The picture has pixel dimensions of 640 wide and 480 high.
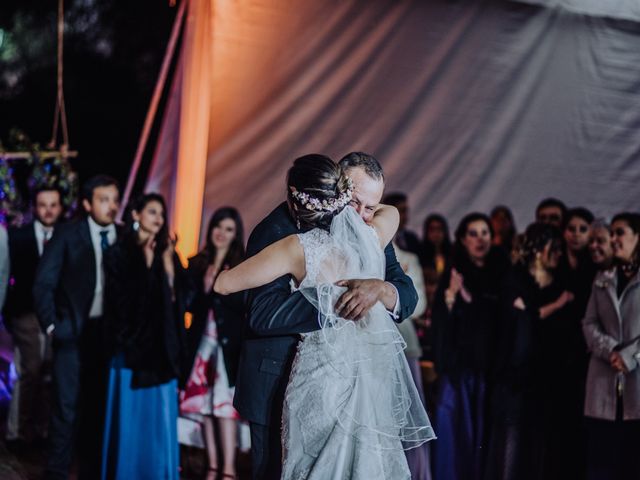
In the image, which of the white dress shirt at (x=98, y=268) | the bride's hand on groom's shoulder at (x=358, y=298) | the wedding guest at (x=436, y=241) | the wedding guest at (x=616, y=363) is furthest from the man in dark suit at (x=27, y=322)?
the bride's hand on groom's shoulder at (x=358, y=298)

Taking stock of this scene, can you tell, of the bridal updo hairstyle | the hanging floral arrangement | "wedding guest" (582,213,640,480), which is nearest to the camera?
the bridal updo hairstyle

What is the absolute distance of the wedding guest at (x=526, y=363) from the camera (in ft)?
19.5

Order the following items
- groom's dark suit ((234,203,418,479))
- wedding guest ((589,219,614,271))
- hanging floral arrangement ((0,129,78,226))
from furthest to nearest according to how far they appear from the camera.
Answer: hanging floral arrangement ((0,129,78,226)) < wedding guest ((589,219,614,271)) < groom's dark suit ((234,203,418,479))

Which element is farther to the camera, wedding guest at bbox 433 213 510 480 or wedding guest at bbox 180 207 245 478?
wedding guest at bbox 180 207 245 478

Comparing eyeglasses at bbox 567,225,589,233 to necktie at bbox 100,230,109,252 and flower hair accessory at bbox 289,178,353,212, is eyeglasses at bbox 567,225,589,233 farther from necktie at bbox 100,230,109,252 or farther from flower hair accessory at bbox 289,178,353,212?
flower hair accessory at bbox 289,178,353,212

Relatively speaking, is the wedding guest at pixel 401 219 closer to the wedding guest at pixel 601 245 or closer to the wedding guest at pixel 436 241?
the wedding guest at pixel 436 241

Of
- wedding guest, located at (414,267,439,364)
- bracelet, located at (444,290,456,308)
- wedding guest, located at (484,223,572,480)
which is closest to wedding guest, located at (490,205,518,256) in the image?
wedding guest, located at (414,267,439,364)

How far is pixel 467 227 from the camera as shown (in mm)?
6551

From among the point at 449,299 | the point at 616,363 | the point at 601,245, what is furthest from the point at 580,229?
the point at 616,363

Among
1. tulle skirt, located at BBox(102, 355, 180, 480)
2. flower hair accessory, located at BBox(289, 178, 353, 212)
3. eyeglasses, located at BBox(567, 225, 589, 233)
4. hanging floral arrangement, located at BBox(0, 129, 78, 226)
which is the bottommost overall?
tulle skirt, located at BBox(102, 355, 180, 480)

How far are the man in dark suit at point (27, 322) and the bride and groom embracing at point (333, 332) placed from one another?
4.27 metres

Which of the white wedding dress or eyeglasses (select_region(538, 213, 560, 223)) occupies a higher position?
eyeglasses (select_region(538, 213, 560, 223))

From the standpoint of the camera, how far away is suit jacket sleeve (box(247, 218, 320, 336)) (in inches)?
143

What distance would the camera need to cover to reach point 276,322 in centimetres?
366
